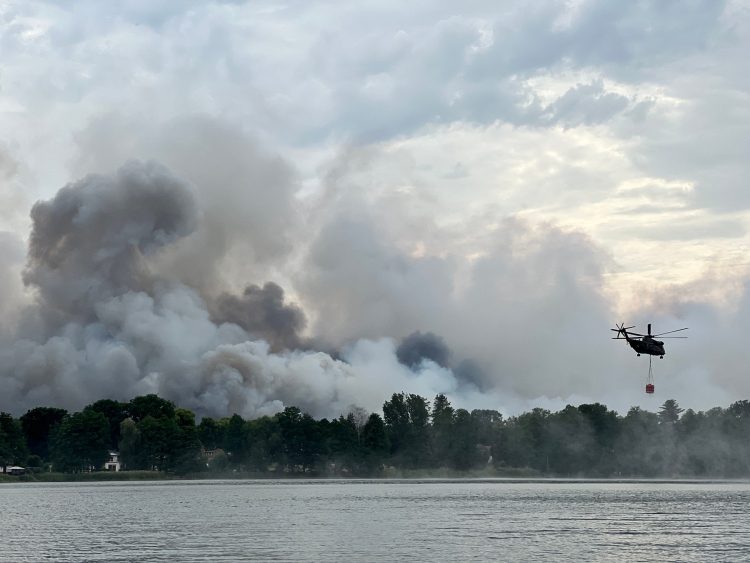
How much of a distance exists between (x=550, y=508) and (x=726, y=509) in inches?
798

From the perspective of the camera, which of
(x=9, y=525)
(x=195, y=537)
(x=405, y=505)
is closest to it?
(x=195, y=537)

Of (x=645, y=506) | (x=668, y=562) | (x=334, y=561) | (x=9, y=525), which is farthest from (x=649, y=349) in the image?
(x=9, y=525)

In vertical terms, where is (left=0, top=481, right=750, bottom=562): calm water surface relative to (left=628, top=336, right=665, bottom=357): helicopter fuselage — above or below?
below

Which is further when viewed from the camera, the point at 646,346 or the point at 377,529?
the point at 646,346

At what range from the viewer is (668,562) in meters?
66.8

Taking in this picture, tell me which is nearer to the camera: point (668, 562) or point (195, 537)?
point (668, 562)

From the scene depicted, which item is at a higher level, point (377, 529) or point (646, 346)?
point (646, 346)

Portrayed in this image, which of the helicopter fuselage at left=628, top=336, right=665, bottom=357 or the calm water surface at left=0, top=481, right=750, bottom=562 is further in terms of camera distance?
the helicopter fuselage at left=628, top=336, right=665, bottom=357

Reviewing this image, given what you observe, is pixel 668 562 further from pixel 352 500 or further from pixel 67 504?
pixel 67 504

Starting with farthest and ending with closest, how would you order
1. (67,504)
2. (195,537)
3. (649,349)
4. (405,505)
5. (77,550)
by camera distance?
1. (67,504)
2. (405,505)
3. (649,349)
4. (195,537)
5. (77,550)

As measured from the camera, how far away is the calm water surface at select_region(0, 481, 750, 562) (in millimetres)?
72000

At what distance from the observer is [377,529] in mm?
91250

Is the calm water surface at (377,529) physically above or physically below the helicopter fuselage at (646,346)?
below

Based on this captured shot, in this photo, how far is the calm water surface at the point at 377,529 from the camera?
7200cm
